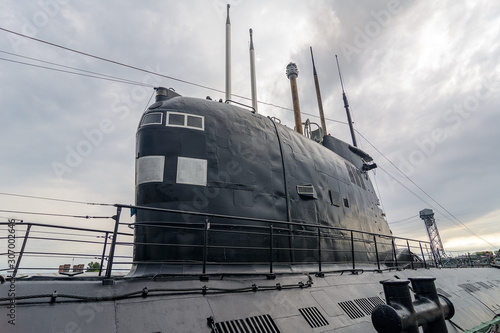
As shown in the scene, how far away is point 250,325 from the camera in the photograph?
165 inches

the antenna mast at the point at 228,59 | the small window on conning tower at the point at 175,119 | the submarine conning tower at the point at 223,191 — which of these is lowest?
the submarine conning tower at the point at 223,191

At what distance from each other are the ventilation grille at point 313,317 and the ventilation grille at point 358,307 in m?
0.82

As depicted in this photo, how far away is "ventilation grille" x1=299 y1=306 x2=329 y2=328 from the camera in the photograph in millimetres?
4871

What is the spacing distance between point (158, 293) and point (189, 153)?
2730 millimetres

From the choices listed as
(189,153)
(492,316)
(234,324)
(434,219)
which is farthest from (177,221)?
(434,219)

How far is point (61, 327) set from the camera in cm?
310

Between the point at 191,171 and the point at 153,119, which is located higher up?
the point at 153,119

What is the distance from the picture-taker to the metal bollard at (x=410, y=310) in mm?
3430

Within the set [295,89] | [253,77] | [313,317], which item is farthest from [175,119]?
[295,89]

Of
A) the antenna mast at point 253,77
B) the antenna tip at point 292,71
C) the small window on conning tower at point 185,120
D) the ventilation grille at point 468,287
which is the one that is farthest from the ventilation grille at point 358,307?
the antenna tip at point 292,71

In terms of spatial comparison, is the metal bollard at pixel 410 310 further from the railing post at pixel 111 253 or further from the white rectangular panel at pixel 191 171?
the white rectangular panel at pixel 191 171

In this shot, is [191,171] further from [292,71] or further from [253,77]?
[292,71]

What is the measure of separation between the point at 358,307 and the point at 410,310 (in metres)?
2.59

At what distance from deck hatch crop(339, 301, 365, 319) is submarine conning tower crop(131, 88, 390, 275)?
4.04 feet
